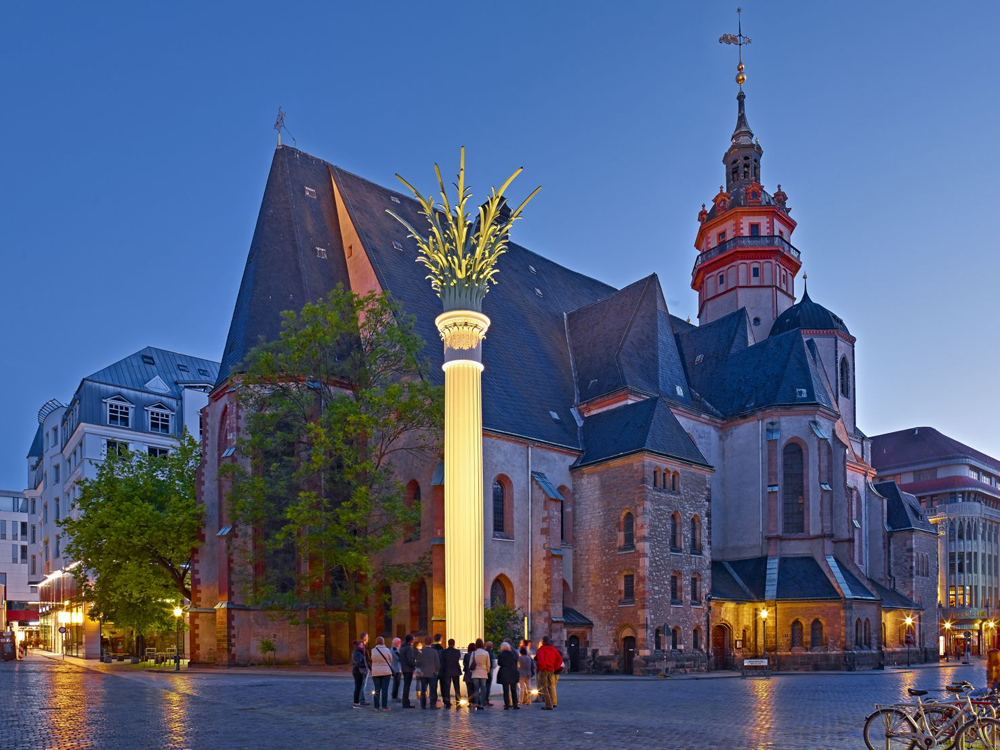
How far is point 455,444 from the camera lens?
65.4 ft

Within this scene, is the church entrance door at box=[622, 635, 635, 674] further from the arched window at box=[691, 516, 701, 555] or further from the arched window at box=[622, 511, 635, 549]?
the arched window at box=[691, 516, 701, 555]

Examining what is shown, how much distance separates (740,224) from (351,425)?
126ft

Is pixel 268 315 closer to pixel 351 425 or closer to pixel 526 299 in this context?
pixel 351 425

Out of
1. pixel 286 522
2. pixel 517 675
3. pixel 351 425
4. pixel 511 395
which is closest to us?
pixel 517 675

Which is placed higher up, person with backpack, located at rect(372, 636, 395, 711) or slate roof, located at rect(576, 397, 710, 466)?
slate roof, located at rect(576, 397, 710, 466)

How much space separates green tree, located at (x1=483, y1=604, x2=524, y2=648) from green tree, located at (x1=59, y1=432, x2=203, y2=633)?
1257cm

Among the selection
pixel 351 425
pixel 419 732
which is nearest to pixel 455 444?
pixel 419 732

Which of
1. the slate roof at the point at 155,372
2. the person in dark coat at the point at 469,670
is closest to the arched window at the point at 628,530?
the person in dark coat at the point at 469,670

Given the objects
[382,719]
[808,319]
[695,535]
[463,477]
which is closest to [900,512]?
[808,319]

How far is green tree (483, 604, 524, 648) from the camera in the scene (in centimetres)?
3406

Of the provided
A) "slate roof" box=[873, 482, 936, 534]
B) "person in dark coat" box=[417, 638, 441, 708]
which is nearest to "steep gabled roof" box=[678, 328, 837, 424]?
"slate roof" box=[873, 482, 936, 534]

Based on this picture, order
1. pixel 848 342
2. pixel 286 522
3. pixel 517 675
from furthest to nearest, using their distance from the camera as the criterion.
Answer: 1. pixel 848 342
2. pixel 286 522
3. pixel 517 675

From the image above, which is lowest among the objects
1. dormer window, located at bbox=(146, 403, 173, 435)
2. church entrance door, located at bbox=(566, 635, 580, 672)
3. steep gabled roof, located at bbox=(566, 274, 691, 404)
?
church entrance door, located at bbox=(566, 635, 580, 672)

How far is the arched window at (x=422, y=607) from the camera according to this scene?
36303 mm
